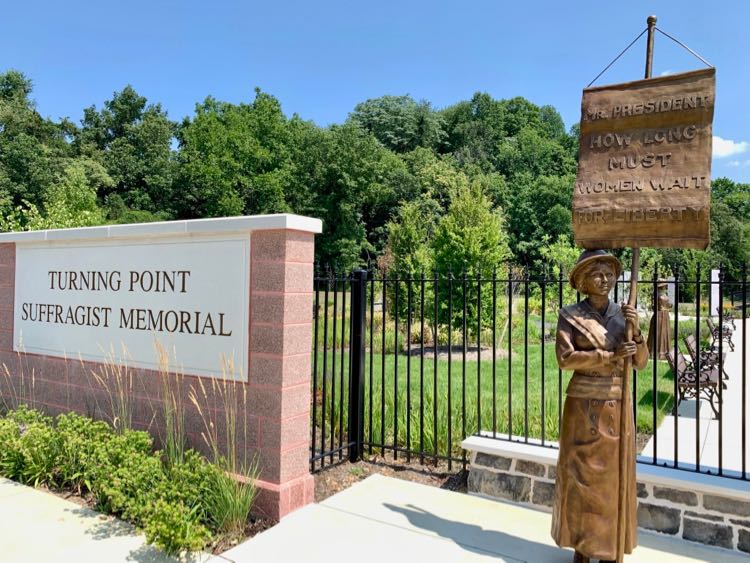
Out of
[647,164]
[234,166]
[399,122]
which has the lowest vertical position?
[647,164]

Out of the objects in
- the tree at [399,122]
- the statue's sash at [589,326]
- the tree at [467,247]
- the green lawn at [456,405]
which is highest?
the tree at [399,122]

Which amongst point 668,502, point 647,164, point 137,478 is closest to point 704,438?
point 668,502

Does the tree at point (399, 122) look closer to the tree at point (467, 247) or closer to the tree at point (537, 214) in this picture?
the tree at point (537, 214)

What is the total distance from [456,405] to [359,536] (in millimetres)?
3098

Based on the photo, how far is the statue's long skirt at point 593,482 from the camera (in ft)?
9.95

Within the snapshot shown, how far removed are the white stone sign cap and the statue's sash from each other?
1.90 meters

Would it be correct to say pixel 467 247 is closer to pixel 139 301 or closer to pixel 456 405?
pixel 456 405

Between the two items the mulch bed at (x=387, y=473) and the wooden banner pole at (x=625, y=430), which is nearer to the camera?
the wooden banner pole at (x=625, y=430)

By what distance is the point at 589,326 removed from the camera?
3.18 metres

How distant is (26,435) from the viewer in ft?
16.6

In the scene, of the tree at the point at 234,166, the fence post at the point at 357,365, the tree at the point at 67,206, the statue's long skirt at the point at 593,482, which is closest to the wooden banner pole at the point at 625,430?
the statue's long skirt at the point at 593,482

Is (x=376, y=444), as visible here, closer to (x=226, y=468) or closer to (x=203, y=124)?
(x=226, y=468)

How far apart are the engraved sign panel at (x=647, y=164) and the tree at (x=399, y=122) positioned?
174ft

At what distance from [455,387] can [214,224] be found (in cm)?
528
